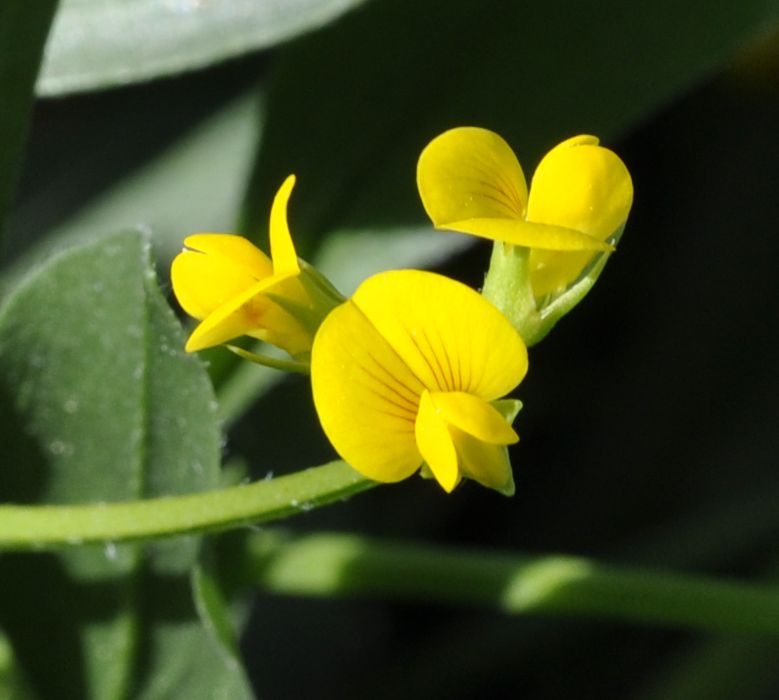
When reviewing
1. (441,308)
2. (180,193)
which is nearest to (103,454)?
(441,308)

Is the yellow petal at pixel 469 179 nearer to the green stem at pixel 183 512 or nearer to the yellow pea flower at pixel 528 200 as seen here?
the yellow pea flower at pixel 528 200

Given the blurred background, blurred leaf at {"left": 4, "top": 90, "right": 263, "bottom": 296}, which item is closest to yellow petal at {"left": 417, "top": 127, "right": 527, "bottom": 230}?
the blurred background

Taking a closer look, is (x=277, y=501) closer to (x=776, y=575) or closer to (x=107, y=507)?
(x=107, y=507)

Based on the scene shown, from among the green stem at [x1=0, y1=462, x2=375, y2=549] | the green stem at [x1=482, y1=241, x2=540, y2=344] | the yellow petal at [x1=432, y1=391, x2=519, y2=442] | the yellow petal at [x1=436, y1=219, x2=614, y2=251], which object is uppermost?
the yellow petal at [x1=436, y1=219, x2=614, y2=251]

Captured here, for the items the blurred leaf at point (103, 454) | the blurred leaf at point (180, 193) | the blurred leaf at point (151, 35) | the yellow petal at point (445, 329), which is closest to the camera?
the yellow petal at point (445, 329)

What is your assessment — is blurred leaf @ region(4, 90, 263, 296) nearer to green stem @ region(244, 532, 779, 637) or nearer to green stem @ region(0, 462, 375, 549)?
green stem @ region(244, 532, 779, 637)

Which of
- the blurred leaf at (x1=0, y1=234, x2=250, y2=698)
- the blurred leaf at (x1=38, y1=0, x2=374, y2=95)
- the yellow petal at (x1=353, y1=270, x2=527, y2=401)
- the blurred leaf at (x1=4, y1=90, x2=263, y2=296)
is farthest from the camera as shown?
the blurred leaf at (x1=4, y1=90, x2=263, y2=296)

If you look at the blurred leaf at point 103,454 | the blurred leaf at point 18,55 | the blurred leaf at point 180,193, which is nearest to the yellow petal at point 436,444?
the blurred leaf at point 103,454

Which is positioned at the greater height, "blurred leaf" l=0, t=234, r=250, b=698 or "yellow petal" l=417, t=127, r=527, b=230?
"yellow petal" l=417, t=127, r=527, b=230
